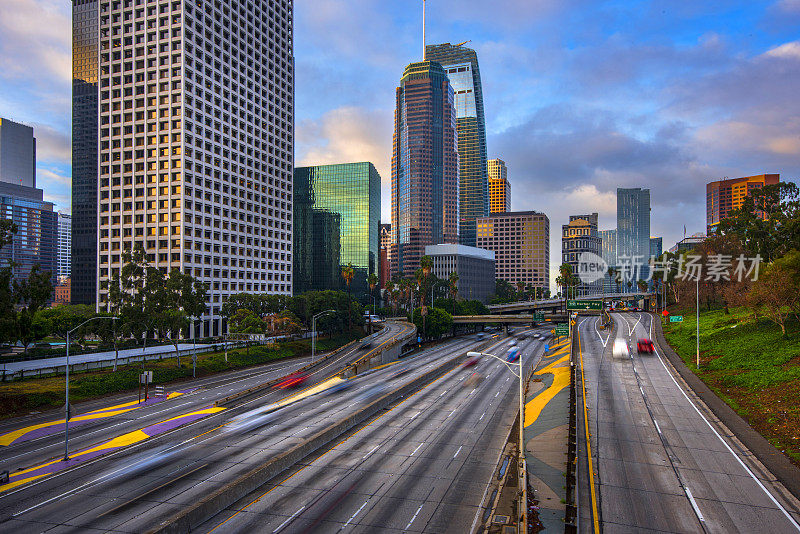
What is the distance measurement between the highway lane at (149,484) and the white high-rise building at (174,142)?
8772cm

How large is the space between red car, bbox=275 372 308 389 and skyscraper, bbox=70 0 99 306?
125316 mm

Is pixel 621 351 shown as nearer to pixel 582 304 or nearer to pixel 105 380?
pixel 582 304

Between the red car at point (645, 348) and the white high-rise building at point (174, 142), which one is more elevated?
the white high-rise building at point (174, 142)

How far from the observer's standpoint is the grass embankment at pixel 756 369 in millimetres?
35750

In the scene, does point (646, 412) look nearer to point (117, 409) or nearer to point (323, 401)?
point (323, 401)

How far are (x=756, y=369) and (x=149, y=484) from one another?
57337mm

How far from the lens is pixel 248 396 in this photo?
54.2 metres

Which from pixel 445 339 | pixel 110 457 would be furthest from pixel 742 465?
pixel 445 339

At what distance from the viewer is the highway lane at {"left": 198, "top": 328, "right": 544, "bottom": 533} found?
23.6m

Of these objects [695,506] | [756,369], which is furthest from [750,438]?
[756,369]

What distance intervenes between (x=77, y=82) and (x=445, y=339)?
6855 inches

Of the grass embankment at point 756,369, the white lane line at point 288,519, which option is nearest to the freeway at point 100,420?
the white lane line at point 288,519

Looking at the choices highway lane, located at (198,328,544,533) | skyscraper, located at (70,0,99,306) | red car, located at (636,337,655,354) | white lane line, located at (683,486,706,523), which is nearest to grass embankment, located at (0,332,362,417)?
highway lane, located at (198,328,544,533)

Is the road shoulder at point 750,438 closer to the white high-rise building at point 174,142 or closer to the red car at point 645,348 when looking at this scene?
the red car at point 645,348
